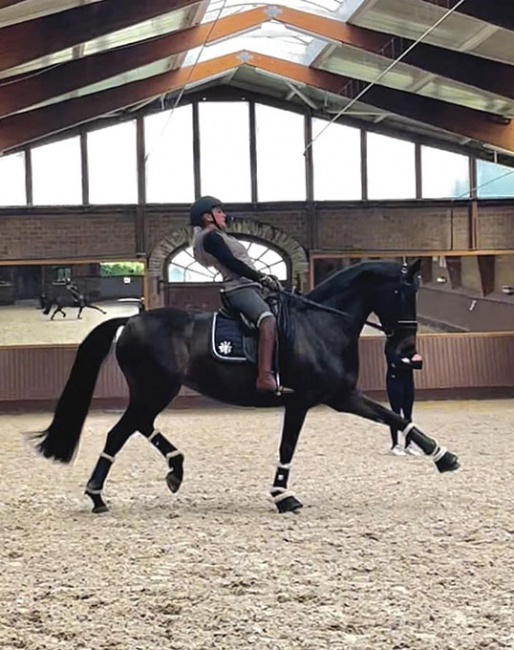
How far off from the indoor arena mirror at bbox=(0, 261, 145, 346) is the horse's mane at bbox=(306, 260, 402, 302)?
18.1 feet

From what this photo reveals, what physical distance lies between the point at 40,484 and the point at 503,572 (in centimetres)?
303

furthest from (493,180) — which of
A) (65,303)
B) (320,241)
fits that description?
(65,303)

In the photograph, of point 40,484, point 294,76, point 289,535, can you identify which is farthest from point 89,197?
point 289,535

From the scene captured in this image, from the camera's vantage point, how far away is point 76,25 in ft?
21.3

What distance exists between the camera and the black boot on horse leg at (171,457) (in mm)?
4660

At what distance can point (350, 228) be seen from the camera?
34.9 feet

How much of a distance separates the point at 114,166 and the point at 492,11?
5562mm

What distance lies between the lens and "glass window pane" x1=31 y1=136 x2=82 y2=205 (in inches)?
406

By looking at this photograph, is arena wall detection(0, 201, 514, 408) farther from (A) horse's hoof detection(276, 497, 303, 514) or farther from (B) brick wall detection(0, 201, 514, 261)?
(A) horse's hoof detection(276, 497, 303, 514)

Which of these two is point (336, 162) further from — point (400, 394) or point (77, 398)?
point (77, 398)

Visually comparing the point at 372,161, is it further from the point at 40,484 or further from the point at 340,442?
the point at 40,484

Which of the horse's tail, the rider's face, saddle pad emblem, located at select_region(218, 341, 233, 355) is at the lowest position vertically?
the horse's tail

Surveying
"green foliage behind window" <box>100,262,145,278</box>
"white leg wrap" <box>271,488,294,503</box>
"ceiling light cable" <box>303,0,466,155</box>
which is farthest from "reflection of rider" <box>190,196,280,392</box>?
"green foliage behind window" <box>100,262,145,278</box>

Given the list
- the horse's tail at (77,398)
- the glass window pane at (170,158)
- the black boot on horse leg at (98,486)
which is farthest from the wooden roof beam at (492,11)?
the glass window pane at (170,158)
